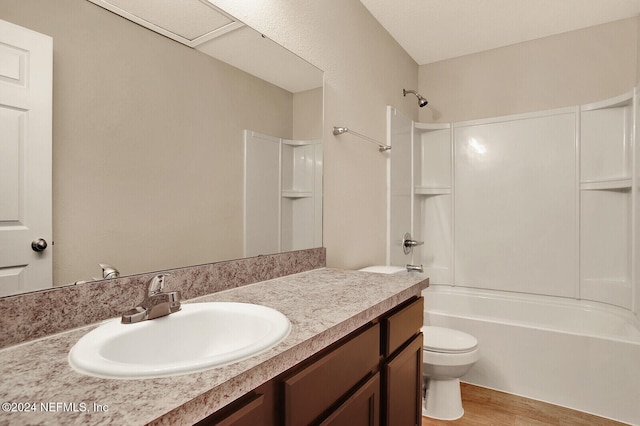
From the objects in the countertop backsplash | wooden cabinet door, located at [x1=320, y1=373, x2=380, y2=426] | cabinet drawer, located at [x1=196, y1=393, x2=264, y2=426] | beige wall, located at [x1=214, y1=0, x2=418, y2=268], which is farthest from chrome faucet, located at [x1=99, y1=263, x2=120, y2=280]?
beige wall, located at [x1=214, y1=0, x2=418, y2=268]

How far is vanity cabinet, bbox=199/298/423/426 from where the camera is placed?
0.69 metres

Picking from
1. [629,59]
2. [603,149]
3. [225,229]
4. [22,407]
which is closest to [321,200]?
[225,229]

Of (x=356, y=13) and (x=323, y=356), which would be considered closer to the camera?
(x=323, y=356)

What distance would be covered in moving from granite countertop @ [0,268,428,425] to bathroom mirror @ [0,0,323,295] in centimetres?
25

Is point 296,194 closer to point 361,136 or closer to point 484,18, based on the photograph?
point 361,136

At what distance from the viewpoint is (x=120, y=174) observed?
944 mm

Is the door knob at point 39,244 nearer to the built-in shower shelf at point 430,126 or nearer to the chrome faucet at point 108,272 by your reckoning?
the chrome faucet at point 108,272

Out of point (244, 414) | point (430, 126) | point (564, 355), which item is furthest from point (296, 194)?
point (430, 126)

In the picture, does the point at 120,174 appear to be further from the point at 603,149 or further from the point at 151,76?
the point at 603,149

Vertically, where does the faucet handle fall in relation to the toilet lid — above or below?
above

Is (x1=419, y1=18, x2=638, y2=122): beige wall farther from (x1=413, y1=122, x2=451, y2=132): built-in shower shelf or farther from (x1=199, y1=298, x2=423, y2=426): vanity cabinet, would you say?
(x1=199, y1=298, x2=423, y2=426): vanity cabinet

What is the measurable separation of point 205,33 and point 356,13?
1.33 metres

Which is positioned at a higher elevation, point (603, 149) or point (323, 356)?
point (603, 149)

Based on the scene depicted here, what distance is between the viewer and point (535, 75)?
9.25ft
